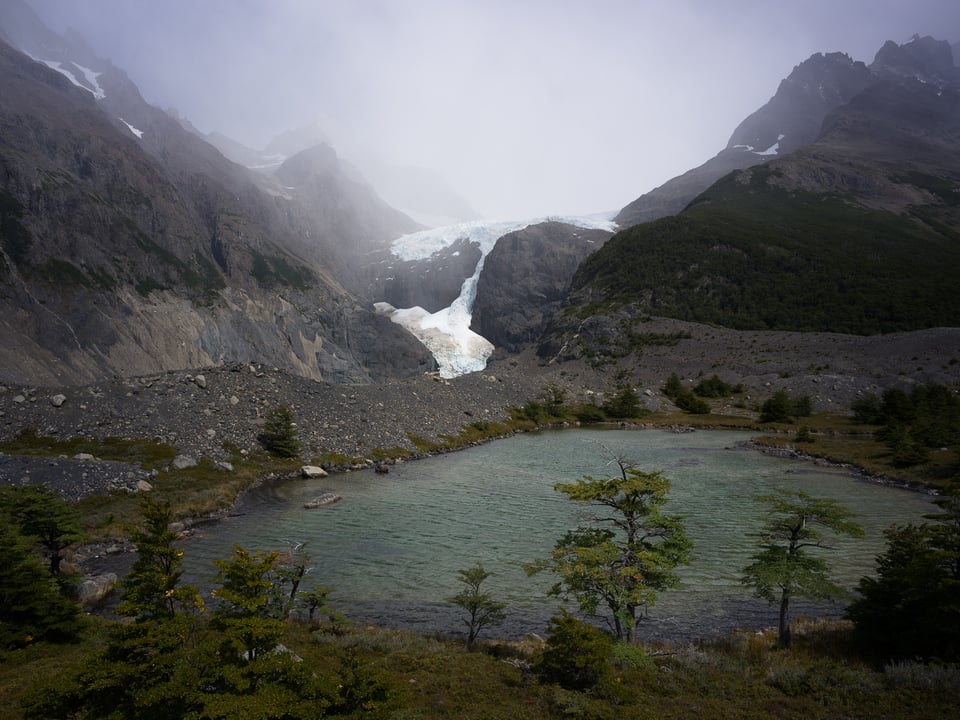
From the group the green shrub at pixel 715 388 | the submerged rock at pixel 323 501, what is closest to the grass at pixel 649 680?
the submerged rock at pixel 323 501

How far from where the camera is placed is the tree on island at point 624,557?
488 inches

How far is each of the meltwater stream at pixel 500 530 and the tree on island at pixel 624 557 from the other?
954 mm

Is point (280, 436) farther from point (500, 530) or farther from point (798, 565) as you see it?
point (798, 565)

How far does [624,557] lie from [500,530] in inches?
592

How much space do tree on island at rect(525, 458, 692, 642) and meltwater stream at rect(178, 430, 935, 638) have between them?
0.95 m

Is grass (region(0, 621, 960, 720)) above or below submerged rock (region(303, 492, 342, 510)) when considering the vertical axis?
above

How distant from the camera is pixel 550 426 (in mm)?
80562

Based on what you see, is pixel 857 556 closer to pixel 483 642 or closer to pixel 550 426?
pixel 483 642

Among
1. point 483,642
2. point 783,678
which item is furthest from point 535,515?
point 783,678

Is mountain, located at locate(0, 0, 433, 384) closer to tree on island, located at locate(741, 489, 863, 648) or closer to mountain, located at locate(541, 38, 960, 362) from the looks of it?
tree on island, located at locate(741, 489, 863, 648)

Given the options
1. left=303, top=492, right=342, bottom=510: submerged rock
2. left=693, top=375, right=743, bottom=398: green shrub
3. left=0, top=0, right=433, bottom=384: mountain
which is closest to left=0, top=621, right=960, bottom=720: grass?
left=303, top=492, right=342, bottom=510: submerged rock

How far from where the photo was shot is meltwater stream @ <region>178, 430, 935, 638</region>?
59.5 ft

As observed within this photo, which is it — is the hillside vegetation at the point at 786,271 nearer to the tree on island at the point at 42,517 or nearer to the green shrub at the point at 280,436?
the green shrub at the point at 280,436

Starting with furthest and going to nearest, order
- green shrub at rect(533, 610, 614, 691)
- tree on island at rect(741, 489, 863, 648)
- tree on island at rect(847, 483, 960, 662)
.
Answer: tree on island at rect(741, 489, 863, 648)
tree on island at rect(847, 483, 960, 662)
green shrub at rect(533, 610, 614, 691)
